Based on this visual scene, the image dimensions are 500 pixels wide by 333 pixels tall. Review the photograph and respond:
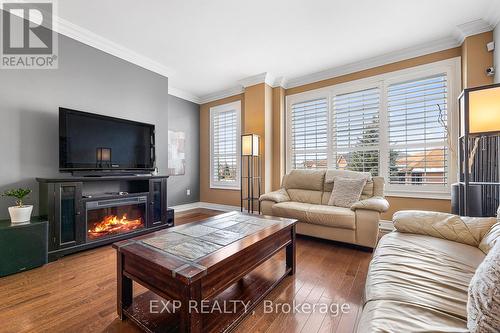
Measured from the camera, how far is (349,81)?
3.65 m

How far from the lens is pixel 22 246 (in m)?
2.04

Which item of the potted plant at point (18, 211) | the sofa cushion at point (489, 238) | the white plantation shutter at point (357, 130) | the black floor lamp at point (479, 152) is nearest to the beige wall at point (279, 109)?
the white plantation shutter at point (357, 130)

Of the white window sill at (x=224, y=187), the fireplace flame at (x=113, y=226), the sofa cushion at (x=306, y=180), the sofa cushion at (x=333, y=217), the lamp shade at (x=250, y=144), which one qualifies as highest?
the lamp shade at (x=250, y=144)

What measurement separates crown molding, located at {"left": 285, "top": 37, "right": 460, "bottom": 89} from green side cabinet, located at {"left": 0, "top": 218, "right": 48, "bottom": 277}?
13.6 feet

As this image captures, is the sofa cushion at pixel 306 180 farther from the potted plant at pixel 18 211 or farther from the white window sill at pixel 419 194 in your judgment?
the potted plant at pixel 18 211

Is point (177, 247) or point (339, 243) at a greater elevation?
point (177, 247)

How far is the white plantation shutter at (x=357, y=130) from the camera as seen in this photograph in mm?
3439

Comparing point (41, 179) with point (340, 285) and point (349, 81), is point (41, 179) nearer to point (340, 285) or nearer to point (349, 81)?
point (340, 285)

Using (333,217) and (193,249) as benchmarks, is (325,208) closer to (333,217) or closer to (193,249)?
(333,217)

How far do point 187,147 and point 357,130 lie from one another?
3.46 meters

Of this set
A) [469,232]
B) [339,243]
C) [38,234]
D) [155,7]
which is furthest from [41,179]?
[469,232]

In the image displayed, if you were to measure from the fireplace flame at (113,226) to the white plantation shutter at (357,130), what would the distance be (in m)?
3.27

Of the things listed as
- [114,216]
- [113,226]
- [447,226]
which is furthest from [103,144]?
[447,226]

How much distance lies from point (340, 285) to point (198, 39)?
10.6 ft
